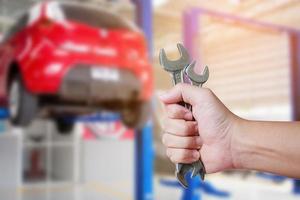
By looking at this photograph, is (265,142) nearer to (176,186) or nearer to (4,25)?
(176,186)

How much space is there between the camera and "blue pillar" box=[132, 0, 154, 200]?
4492 millimetres

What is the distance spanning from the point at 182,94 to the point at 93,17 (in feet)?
8.69

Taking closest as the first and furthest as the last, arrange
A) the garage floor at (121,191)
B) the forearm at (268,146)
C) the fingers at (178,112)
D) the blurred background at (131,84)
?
the forearm at (268,146) < the fingers at (178,112) < the blurred background at (131,84) < the garage floor at (121,191)

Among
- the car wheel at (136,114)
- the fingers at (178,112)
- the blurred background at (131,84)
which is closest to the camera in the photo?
the fingers at (178,112)

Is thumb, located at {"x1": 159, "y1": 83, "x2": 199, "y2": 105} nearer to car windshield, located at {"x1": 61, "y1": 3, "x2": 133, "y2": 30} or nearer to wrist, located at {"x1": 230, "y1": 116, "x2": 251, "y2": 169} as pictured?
wrist, located at {"x1": 230, "y1": 116, "x2": 251, "y2": 169}

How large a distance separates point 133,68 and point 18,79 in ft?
3.68

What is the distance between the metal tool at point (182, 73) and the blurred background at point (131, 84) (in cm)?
15

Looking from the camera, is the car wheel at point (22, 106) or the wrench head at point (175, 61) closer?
the wrench head at point (175, 61)

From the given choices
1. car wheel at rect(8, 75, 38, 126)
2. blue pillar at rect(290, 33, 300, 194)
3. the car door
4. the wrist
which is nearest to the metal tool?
the wrist

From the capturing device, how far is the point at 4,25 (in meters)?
9.02

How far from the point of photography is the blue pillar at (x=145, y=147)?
4492 mm

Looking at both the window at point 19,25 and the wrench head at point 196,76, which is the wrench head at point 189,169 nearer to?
the wrench head at point 196,76

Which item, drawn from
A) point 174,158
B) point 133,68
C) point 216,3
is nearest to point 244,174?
point 216,3

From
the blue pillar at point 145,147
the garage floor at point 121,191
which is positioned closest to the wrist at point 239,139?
the blue pillar at point 145,147
